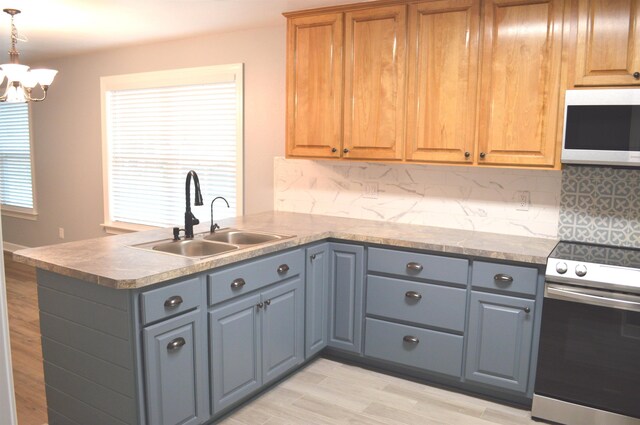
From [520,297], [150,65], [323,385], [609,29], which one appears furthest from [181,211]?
[609,29]

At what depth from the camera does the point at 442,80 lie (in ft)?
9.66

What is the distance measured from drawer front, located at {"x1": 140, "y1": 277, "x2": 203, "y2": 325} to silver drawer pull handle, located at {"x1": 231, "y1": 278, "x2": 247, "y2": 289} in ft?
0.68

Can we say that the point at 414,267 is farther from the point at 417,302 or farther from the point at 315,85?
the point at 315,85

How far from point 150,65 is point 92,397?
3354 mm

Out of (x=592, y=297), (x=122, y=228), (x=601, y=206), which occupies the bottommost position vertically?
(x=122, y=228)

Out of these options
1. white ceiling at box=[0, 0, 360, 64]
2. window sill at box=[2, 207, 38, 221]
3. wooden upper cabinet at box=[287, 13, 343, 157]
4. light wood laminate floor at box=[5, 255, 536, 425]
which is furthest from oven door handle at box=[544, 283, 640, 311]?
window sill at box=[2, 207, 38, 221]

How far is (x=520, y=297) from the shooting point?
8.67ft

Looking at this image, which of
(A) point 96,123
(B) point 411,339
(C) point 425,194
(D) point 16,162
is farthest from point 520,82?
(D) point 16,162

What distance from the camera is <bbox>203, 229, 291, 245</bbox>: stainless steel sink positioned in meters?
2.96

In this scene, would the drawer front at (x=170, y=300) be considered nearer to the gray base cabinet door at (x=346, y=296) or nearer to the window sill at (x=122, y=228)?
the gray base cabinet door at (x=346, y=296)

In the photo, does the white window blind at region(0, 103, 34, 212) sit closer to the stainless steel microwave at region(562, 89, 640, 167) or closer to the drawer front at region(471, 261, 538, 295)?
the drawer front at region(471, 261, 538, 295)

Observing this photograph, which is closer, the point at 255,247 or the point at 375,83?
the point at 255,247

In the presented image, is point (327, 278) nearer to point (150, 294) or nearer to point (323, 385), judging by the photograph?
point (323, 385)

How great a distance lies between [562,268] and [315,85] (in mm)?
1873
